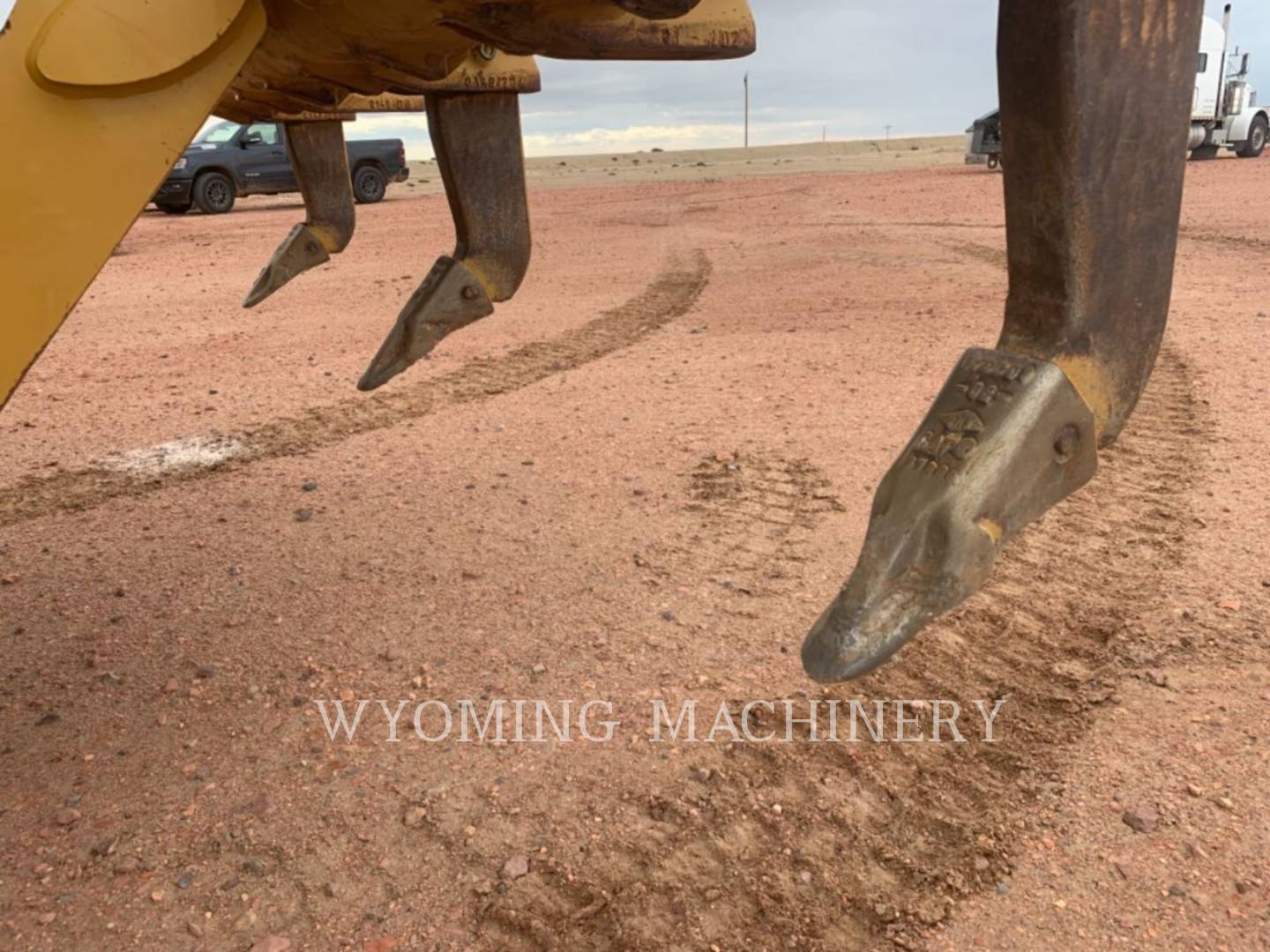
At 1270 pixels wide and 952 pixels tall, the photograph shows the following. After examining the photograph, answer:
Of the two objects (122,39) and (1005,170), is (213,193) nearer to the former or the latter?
(122,39)

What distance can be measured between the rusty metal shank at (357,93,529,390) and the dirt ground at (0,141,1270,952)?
0.82 meters

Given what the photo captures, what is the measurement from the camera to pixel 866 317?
6.49 meters

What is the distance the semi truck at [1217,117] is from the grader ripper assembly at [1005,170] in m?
18.7

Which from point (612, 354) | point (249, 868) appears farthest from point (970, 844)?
point (612, 354)

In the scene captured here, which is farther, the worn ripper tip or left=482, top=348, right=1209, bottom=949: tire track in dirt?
left=482, top=348, right=1209, bottom=949: tire track in dirt

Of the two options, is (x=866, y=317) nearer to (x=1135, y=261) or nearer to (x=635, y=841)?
(x=635, y=841)

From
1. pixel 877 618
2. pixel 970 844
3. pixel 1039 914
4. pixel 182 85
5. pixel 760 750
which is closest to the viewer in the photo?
pixel 877 618

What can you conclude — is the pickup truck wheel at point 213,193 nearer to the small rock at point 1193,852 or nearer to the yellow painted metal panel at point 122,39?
the yellow painted metal panel at point 122,39

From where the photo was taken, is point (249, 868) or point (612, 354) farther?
point (612, 354)

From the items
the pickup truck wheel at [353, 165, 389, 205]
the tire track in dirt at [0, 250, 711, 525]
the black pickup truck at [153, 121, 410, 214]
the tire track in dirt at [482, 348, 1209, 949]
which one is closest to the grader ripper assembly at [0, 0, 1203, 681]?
the tire track in dirt at [482, 348, 1209, 949]

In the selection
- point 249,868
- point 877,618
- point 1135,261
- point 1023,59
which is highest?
point 1023,59

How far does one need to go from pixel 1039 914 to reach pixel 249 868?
4.88ft

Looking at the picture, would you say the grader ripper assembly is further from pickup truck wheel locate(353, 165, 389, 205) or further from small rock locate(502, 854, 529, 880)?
pickup truck wheel locate(353, 165, 389, 205)

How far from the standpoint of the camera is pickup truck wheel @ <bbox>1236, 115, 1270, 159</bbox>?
21453 millimetres
